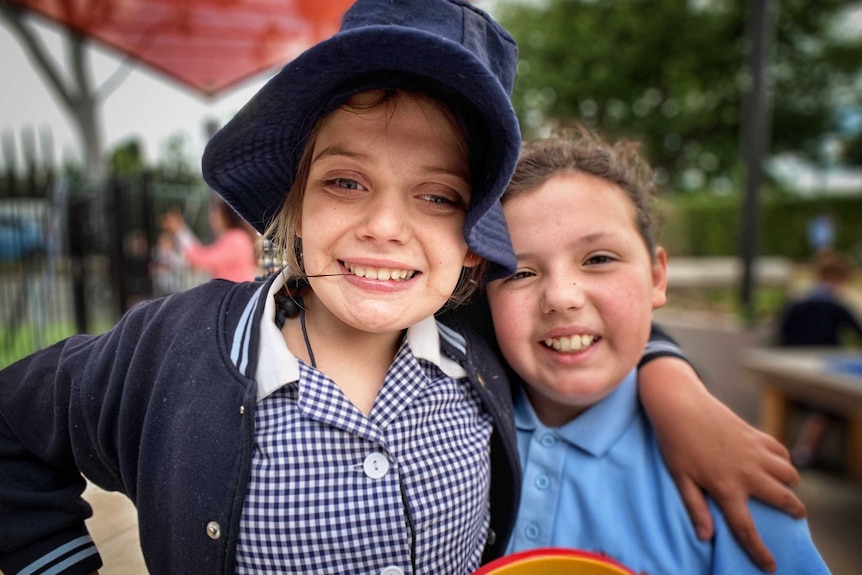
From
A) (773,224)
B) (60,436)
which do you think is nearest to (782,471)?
(60,436)

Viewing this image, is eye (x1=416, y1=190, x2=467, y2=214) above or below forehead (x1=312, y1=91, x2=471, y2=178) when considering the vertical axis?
below

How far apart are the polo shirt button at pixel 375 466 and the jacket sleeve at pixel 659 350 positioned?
0.58m

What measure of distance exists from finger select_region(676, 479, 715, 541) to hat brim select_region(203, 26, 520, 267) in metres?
0.50

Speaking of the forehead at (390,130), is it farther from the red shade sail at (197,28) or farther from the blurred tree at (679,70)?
the blurred tree at (679,70)

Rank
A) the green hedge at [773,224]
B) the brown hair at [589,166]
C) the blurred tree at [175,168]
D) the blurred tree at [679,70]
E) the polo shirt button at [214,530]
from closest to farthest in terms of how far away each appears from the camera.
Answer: the polo shirt button at [214,530] → the brown hair at [589,166] → the blurred tree at [175,168] → the green hedge at [773,224] → the blurred tree at [679,70]

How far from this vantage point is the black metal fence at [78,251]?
4.50 m

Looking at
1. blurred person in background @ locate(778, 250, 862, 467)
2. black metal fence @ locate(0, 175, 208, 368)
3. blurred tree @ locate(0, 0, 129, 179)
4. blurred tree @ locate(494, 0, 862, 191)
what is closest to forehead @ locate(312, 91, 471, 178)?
black metal fence @ locate(0, 175, 208, 368)

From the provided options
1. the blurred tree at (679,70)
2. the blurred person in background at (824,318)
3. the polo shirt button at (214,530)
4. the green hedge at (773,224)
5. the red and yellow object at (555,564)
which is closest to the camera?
the red and yellow object at (555,564)

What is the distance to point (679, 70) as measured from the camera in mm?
17438

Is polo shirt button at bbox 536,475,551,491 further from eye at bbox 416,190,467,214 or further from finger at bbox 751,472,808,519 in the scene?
eye at bbox 416,190,467,214

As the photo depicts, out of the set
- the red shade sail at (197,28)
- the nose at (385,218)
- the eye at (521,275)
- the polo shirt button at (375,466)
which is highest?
the red shade sail at (197,28)

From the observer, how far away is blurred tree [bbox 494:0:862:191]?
17297mm

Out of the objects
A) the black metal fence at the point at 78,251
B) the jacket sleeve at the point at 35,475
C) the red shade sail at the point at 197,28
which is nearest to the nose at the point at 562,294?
the jacket sleeve at the point at 35,475

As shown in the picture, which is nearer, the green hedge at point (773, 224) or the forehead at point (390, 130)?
the forehead at point (390, 130)
